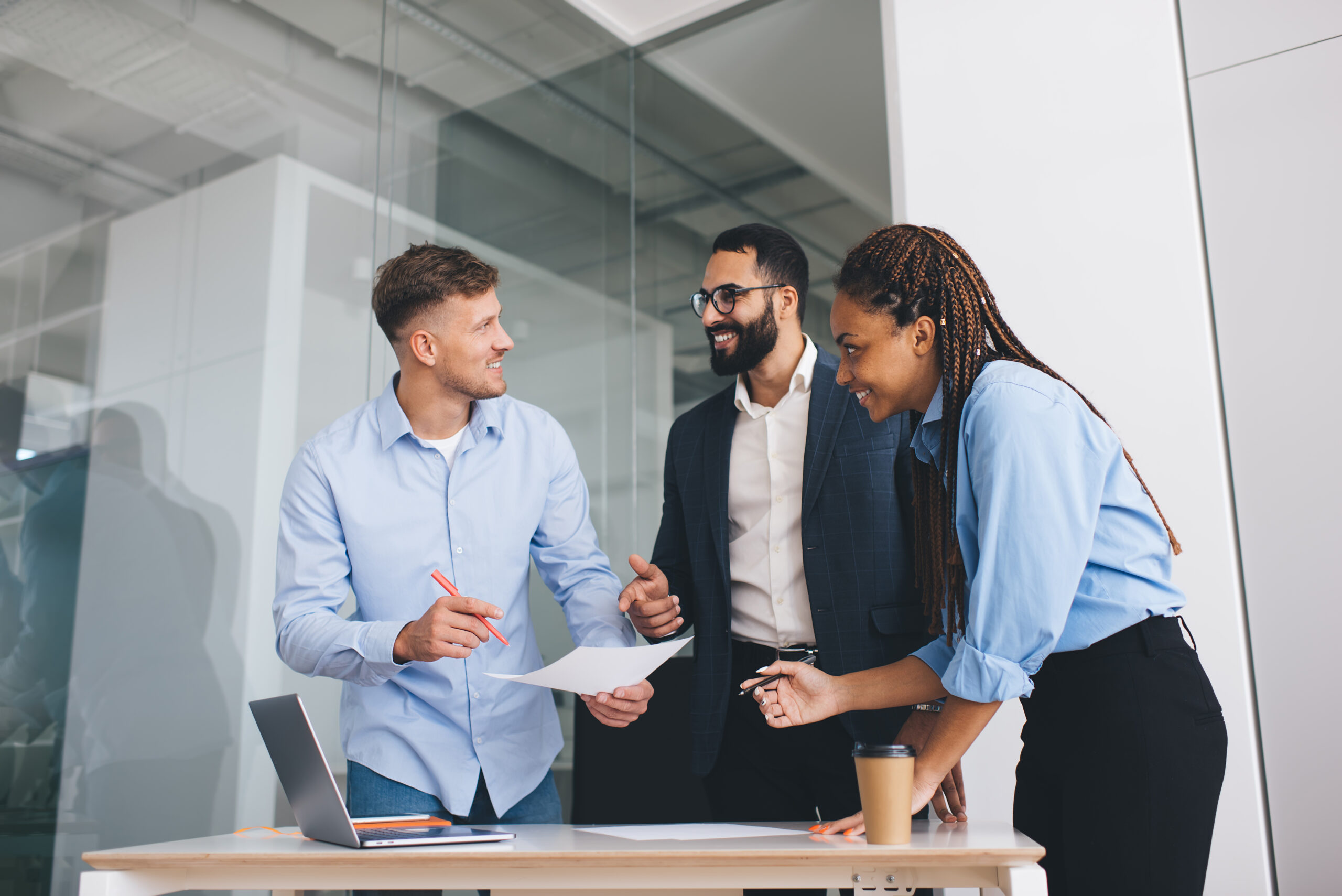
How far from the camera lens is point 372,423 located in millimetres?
2117

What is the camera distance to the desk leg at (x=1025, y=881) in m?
1.17

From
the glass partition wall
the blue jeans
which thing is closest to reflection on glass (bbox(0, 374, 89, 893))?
the glass partition wall

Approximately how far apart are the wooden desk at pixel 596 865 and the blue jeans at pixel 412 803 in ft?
1.22

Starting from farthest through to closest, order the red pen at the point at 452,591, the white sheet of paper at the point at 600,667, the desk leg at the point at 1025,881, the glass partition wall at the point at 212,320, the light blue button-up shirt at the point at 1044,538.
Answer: the glass partition wall at the point at 212,320 → the red pen at the point at 452,591 → the white sheet of paper at the point at 600,667 → the light blue button-up shirt at the point at 1044,538 → the desk leg at the point at 1025,881

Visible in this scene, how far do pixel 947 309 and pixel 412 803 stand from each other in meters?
1.26

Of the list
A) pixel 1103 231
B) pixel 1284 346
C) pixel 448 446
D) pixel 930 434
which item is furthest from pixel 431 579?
pixel 1284 346

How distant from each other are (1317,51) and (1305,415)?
1.01 metres

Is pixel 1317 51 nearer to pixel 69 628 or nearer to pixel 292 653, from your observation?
pixel 292 653

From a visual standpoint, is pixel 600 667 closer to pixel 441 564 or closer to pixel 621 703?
pixel 621 703

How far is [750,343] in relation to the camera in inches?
88.9

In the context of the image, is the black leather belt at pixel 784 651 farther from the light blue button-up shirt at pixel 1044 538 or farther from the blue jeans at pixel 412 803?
the light blue button-up shirt at pixel 1044 538

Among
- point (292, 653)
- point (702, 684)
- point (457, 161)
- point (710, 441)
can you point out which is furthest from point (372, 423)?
point (457, 161)

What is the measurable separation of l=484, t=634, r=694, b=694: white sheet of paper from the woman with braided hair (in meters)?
0.20

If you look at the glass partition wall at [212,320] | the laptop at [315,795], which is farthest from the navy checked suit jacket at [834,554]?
the laptop at [315,795]
